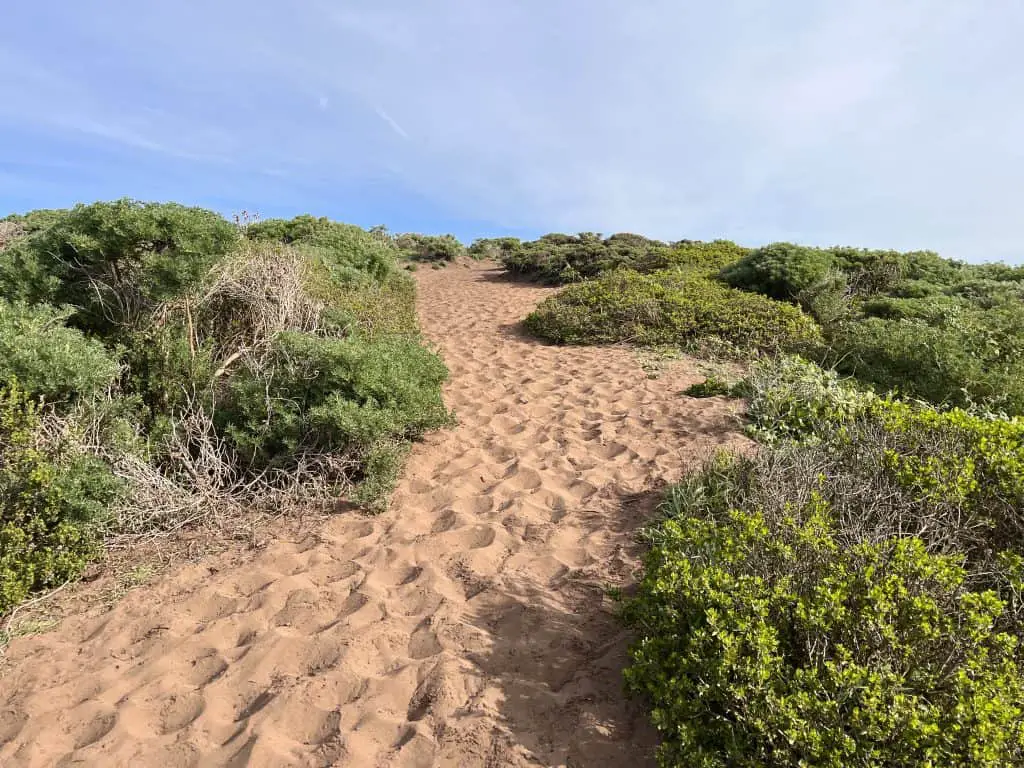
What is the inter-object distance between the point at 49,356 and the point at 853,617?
4.74m

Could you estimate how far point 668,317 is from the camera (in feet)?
27.9

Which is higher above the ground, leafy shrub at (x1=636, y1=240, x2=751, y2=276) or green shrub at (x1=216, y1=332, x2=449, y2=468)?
leafy shrub at (x1=636, y1=240, x2=751, y2=276)

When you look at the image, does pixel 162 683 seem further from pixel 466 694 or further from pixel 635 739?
pixel 635 739

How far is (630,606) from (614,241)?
714 inches

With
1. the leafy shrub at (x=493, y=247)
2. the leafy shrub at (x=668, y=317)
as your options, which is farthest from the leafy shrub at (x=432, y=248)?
the leafy shrub at (x=668, y=317)

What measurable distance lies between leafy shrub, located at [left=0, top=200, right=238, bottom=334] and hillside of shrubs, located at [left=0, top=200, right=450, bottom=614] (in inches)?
0.5

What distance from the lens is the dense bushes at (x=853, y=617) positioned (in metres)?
1.82

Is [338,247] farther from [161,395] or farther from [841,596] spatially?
[841,596]

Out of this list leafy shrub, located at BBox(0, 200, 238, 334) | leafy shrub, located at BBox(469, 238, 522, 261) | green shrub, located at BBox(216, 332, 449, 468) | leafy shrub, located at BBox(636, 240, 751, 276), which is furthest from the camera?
leafy shrub, located at BBox(469, 238, 522, 261)

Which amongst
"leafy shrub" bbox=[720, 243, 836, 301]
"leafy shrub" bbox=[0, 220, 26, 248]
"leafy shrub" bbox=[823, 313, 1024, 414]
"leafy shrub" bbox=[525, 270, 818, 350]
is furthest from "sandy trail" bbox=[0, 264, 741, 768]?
"leafy shrub" bbox=[0, 220, 26, 248]

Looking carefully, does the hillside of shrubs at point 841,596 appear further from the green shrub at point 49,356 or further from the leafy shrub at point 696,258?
the leafy shrub at point 696,258

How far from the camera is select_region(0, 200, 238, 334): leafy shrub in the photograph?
4508 mm

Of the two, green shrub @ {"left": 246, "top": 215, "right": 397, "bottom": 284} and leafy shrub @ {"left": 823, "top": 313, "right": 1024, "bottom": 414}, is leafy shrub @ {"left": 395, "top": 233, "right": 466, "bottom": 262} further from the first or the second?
leafy shrub @ {"left": 823, "top": 313, "right": 1024, "bottom": 414}

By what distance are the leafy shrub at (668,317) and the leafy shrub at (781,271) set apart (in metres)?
0.79
